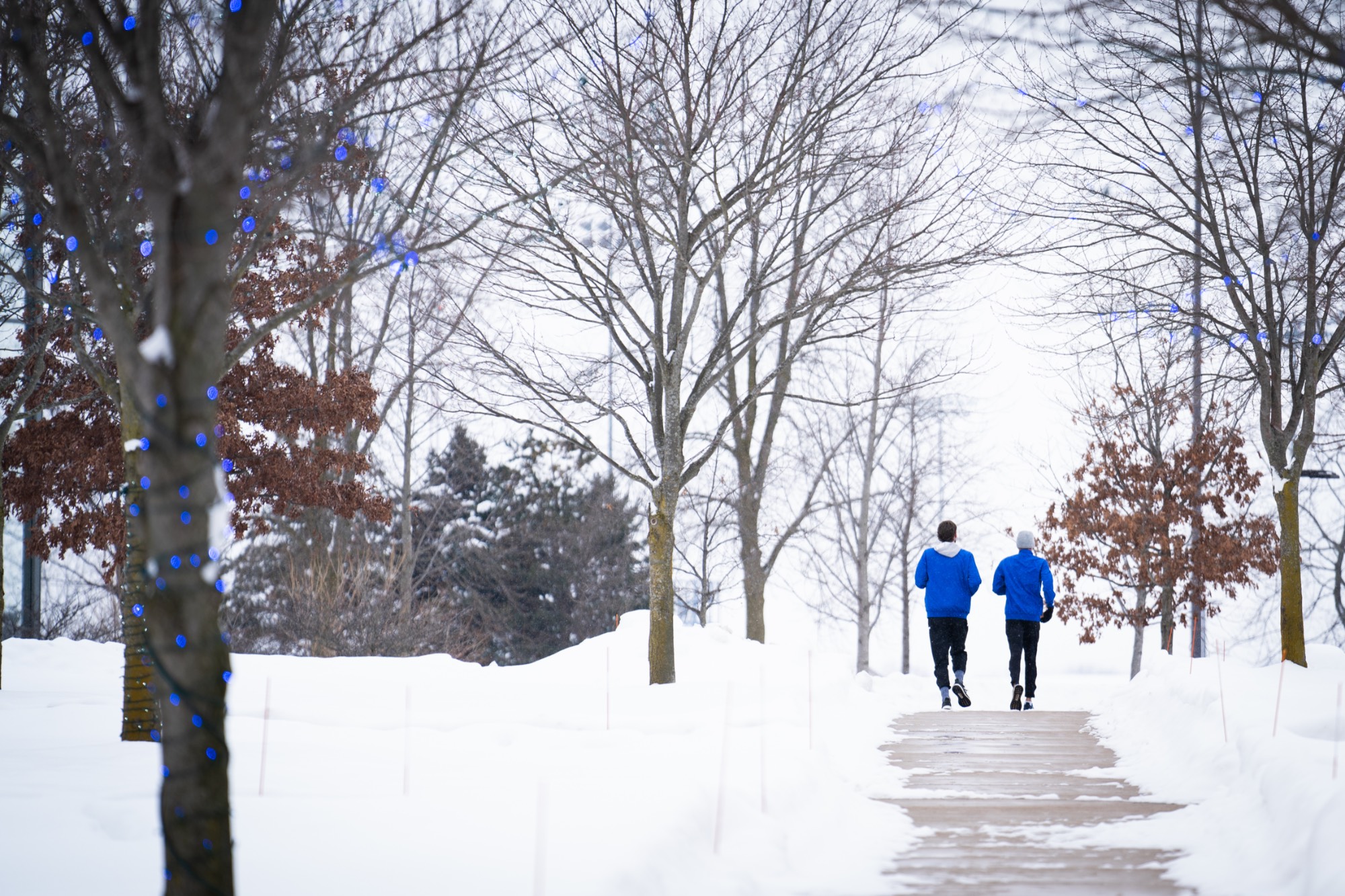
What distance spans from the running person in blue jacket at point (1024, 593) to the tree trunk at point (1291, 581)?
3.07m

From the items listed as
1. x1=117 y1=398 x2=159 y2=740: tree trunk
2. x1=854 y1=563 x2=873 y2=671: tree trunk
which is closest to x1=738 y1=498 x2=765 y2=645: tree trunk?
x1=854 y1=563 x2=873 y2=671: tree trunk

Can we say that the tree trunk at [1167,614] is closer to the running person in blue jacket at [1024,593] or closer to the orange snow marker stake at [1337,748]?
the running person in blue jacket at [1024,593]

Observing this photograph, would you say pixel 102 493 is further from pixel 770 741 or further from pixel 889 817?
pixel 889 817

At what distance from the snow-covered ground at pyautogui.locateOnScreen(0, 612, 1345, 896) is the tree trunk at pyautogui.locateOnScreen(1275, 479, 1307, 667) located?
1337 millimetres

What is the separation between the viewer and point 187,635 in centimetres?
268

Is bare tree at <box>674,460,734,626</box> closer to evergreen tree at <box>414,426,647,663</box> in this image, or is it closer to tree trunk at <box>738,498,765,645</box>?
tree trunk at <box>738,498,765,645</box>

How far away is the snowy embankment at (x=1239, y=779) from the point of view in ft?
12.9

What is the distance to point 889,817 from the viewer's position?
532 cm

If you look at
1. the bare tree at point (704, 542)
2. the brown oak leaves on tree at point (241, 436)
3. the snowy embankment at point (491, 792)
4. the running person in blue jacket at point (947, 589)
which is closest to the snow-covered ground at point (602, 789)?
the snowy embankment at point (491, 792)

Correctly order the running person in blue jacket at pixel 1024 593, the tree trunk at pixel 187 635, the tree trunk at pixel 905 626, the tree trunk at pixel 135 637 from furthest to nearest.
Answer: the tree trunk at pixel 905 626, the running person in blue jacket at pixel 1024 593, the tree trunk at pixel 135 637, the tree trunk at pixel 187 635

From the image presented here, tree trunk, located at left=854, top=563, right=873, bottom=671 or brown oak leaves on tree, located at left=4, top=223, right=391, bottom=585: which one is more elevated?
brown oak leaves on tree, located at left=4, top=223, right=391, bottom=585

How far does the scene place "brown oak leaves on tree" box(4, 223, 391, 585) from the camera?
39.5ft

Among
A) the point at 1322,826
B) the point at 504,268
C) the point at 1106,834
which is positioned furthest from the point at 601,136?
the point at 1322,826

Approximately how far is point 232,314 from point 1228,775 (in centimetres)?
964
